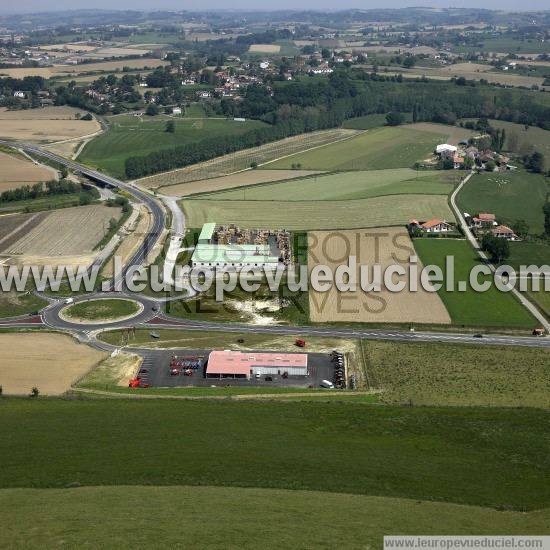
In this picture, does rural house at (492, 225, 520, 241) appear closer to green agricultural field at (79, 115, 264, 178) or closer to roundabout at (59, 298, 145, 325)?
roundabout at (59, 298, 145, 325)

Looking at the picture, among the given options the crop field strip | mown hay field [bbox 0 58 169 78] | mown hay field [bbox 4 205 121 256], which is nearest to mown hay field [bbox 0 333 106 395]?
mown hay field [bbox 4 205 121 256]

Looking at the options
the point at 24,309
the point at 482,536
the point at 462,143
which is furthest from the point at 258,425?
the point at 462,143

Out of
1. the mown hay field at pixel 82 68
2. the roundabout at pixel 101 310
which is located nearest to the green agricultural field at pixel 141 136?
the roundabout at pixel 101 310

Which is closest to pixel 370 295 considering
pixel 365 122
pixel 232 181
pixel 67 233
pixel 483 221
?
pixel 483 221

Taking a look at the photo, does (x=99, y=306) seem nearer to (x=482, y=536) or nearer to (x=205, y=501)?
(x=205, y=501)

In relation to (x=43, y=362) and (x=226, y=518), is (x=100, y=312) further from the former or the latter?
(x=226, y=518)
